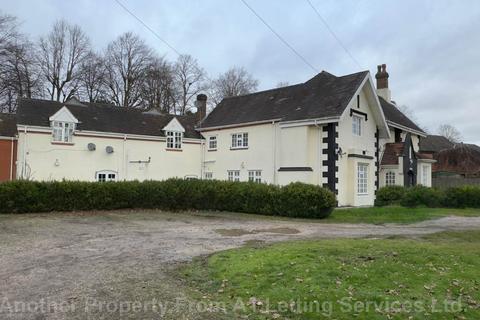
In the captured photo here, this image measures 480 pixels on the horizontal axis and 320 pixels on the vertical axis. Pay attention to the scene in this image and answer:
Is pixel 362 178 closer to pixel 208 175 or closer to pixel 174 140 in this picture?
pixel 208 175

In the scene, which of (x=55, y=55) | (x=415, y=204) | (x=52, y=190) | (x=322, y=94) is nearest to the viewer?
(x=52, y=190)

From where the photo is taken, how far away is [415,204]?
23250 mm

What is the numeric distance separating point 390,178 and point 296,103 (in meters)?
8.54

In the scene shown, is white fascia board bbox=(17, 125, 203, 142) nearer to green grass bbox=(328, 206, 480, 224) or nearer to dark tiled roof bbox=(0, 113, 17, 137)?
dark tiled roof bbox=(0, 113, 17, 137)

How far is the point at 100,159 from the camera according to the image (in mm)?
28562

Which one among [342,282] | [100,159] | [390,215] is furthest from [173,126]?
[342,282]

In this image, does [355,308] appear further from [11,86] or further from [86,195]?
[11,86]

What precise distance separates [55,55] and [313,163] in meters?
42.4

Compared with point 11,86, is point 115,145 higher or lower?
lower

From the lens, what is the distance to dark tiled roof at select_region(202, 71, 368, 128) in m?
24.4

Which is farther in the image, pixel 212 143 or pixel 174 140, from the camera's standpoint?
pixel 212 143

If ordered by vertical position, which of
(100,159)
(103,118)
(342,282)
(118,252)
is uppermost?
(103,118)

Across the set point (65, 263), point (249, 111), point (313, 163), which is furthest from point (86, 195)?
point (249, 111)

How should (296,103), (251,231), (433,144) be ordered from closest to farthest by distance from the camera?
(251,231) → (296,103) → (433,144)
